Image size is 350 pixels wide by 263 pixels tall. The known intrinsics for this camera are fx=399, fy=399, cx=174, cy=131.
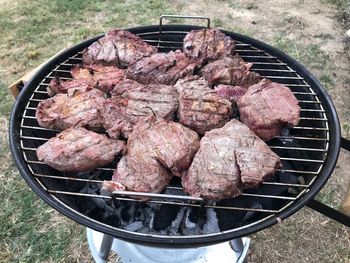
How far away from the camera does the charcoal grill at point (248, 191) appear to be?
1.89 metres

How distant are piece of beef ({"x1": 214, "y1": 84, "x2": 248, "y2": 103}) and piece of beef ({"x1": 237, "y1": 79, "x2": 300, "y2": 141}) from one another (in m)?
0.07

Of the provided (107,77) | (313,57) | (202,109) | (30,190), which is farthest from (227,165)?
(313,57)

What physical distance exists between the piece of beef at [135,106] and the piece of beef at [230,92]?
0.29 m

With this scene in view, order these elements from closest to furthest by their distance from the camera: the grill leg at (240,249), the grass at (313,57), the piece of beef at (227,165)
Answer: the piece of beef at (227,165) < the grill leg at (240,249) < the grass at (313,57)

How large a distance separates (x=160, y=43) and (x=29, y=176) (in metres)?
1.53

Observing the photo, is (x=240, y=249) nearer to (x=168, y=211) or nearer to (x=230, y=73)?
(x=168, y=211)

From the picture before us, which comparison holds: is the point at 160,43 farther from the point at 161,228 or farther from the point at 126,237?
the point at 126,237

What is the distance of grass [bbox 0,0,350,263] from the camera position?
3.38 metres

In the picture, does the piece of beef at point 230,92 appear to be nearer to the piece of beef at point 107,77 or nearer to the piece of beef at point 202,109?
the piece of beef at point 202,109

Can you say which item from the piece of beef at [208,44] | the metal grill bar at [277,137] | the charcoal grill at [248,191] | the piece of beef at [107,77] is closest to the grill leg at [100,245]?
the charcoal grill at [248,191]

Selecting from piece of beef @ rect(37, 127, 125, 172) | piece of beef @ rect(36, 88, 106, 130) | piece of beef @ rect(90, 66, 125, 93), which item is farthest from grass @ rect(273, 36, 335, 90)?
piece of beef @ rect(37, 127, 125, 172)

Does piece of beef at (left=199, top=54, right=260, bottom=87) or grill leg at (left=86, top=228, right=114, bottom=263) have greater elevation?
piece of beef at (left=199, top=54, right=260, bottom=87)

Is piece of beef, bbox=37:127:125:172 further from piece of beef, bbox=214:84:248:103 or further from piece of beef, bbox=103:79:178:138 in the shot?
piece of beef, bbox=214:84:248:103

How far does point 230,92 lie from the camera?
98.3 inches
